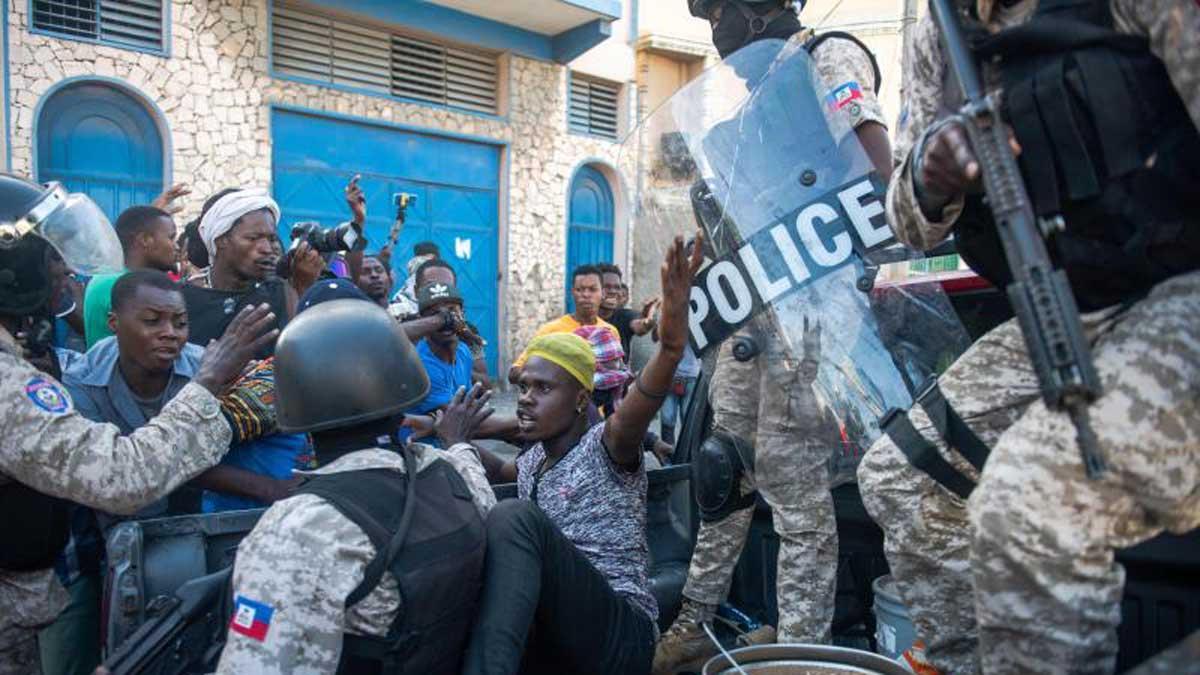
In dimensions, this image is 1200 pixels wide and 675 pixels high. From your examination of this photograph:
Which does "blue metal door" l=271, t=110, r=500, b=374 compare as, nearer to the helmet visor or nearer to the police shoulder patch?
the helmet visor

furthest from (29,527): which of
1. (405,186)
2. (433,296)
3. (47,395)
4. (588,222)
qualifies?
(588,222)

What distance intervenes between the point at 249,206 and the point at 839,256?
8.49ft

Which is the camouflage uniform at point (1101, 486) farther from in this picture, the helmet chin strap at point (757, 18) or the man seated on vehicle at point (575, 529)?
the helmet chin strap at point (757, 18)

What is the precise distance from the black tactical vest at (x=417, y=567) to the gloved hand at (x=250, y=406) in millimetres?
917

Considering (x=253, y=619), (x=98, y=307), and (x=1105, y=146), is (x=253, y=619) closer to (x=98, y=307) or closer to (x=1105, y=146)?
(x=1105, y=146)

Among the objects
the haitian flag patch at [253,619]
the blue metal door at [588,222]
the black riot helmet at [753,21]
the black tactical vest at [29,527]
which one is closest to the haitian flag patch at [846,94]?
the black riot helmet at [753,21]

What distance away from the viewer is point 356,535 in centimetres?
182

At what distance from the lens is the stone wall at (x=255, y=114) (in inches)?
299

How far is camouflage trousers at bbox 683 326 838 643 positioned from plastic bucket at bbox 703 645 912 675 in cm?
57

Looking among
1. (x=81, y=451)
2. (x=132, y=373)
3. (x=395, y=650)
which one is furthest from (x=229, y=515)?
(x=395, y=650)

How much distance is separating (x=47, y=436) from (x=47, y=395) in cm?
11

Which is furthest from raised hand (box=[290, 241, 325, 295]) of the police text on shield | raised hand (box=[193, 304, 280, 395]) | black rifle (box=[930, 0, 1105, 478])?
black rifle (box=[930, 0, 1105, 478])

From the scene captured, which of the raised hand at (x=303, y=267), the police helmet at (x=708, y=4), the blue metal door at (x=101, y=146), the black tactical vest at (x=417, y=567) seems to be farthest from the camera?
the blue metal door at (x=101, y=146)

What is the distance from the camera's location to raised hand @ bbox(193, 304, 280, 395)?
8.27 feet
